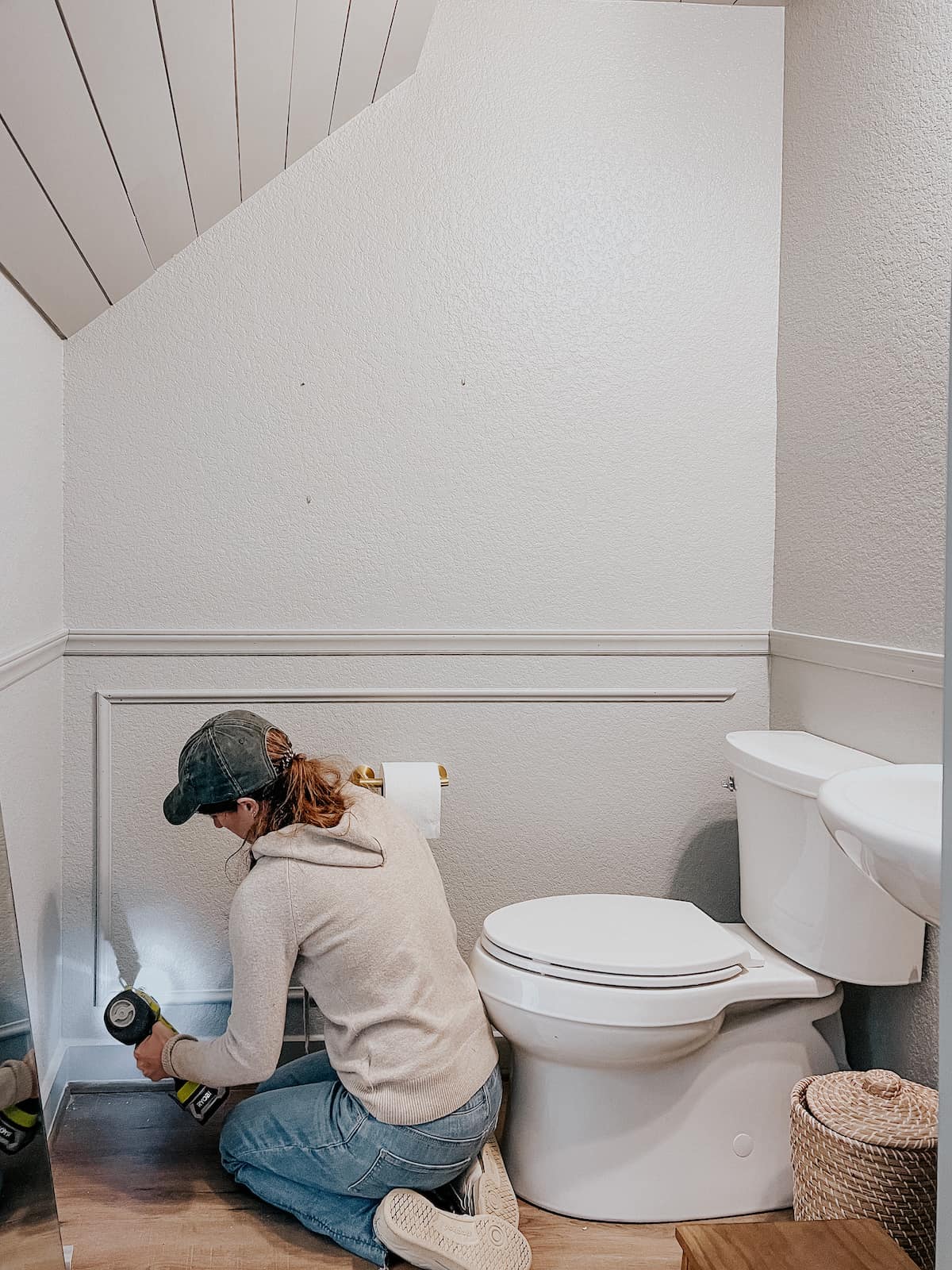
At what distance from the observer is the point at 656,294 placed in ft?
7.79

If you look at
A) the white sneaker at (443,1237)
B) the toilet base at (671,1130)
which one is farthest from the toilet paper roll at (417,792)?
the white sneaker at (443,1237)

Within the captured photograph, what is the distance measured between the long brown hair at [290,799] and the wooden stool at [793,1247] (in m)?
0.82

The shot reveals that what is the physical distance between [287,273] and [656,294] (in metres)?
0.79

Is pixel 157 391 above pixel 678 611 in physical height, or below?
above

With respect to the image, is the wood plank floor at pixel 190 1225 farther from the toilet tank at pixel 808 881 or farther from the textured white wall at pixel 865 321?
the textured white wall at pixel 865 321

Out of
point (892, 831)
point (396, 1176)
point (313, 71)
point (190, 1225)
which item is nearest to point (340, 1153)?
point (396, 1176)

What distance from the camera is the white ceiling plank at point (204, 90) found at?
1.37 meters

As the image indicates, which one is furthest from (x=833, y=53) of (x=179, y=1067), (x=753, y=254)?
(x=179, y=1067)

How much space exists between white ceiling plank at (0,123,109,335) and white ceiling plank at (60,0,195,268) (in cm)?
12

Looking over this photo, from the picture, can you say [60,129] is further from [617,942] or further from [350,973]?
[617,942]

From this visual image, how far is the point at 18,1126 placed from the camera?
1068mm

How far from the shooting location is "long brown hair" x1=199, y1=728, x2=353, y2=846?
5.81 feet

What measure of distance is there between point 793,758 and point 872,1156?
67cm

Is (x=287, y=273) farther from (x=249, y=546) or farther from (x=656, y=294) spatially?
(x=656, y=294)
